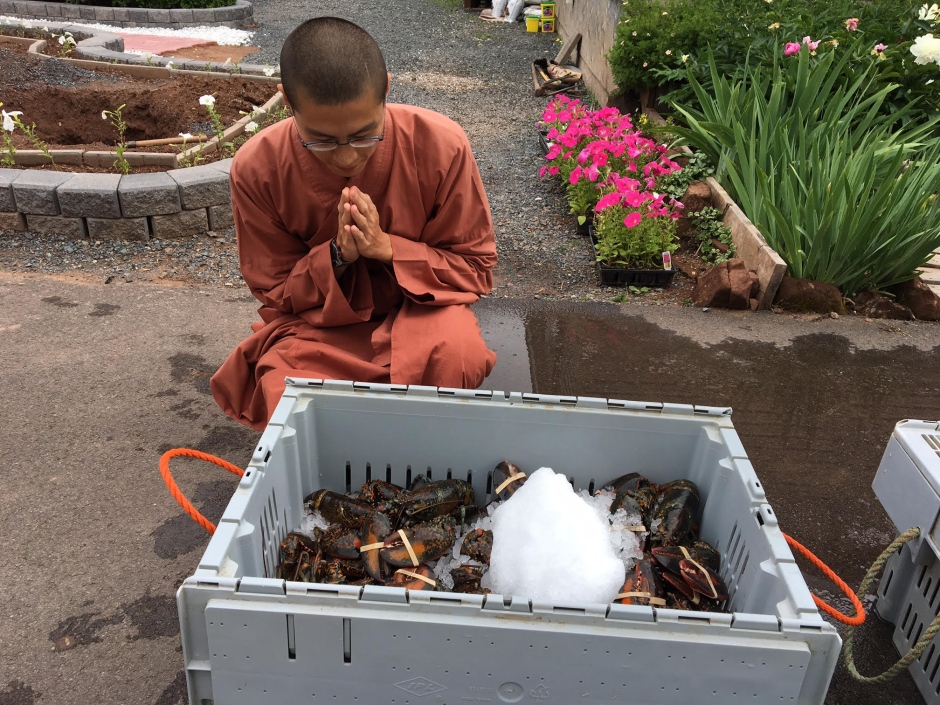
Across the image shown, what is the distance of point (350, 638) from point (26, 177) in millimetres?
4025

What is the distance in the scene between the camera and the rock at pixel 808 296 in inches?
148

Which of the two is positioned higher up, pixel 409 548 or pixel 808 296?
pixel 409 548

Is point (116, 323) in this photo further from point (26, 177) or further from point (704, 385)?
point (704, 385)

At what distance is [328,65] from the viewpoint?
1771mm

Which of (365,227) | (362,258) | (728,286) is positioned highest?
(365,227)

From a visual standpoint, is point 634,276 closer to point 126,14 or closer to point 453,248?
point 453,248

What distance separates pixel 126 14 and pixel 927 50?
10147 mm

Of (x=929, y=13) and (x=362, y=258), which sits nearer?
(x=362, y=258)

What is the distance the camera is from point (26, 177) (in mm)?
4141

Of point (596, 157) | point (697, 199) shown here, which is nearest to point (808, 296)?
point (697, 199)

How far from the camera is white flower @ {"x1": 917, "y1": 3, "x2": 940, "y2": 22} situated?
17.0 ft

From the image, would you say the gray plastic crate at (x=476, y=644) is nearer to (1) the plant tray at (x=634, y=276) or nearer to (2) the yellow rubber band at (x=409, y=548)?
(2) the yellow rubber band at (x=409, y=548)

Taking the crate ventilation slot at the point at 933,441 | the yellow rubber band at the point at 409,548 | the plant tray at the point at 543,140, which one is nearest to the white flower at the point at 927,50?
the plant tray at the point at 543,140

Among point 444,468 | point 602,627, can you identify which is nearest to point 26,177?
point 444,468
